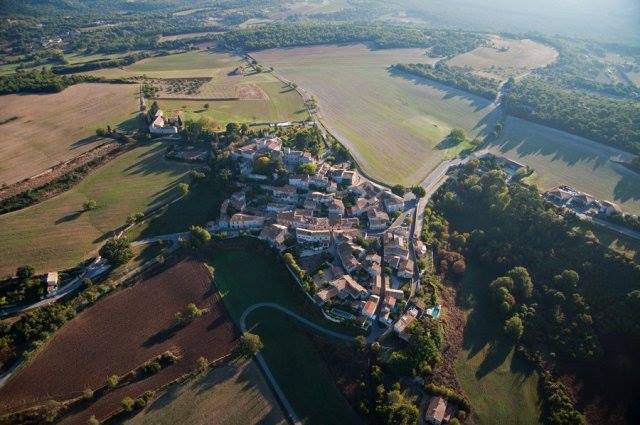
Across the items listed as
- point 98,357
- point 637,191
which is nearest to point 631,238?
point 637,191

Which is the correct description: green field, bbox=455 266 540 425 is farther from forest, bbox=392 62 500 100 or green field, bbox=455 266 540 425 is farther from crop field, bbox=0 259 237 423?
forest, bbox=392 62 500 100

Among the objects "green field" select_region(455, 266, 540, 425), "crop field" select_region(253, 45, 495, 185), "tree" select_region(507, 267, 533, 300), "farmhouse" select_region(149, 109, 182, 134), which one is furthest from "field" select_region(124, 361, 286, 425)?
"farmhouse" select_region(149, 109, 182, 134)

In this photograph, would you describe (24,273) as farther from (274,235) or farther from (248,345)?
(274,235)

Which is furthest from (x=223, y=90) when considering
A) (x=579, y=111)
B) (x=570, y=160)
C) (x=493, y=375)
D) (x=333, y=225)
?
(x=493, y=375)

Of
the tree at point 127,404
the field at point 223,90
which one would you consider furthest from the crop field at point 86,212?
the tree at point 127,404

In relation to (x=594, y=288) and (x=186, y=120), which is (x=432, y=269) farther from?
(x=186, y=120)

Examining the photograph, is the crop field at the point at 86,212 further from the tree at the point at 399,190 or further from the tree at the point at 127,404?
the tree at the point at 399,190
